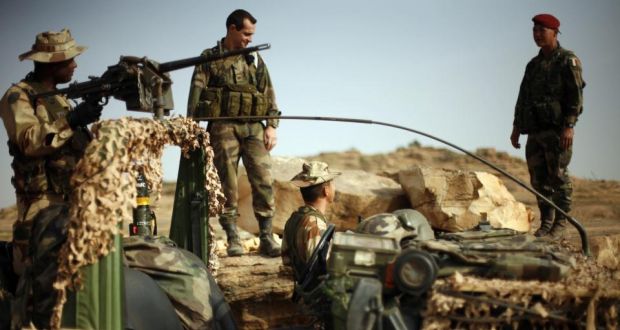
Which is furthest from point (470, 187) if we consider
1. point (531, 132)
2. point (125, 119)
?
point (125, 119)

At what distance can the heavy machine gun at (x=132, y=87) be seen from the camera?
447cm

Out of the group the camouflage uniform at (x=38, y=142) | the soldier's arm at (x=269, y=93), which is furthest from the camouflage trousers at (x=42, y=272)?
the soldier's arm at (x=269, y=93)

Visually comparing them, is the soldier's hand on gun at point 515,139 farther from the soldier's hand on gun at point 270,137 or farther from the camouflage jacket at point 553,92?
the soldier's hand on gun at point 270,137

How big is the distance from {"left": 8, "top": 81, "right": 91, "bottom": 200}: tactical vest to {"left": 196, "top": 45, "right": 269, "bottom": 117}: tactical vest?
104 inches

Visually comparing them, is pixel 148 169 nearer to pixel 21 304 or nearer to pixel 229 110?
pixel 21 304

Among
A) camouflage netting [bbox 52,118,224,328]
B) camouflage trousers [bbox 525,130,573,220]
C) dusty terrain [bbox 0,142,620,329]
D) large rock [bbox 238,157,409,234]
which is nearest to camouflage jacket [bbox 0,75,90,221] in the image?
camouflage netting [bbox 52,118,224,328]

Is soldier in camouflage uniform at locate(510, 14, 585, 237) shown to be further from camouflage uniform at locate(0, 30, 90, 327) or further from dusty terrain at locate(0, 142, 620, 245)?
camouflage uniform at locate(0, 30, 90, 327)

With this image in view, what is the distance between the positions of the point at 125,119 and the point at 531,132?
562cm

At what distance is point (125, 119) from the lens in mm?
3832

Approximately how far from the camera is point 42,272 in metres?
3.80

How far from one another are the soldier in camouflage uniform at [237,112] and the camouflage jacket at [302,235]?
2.07m

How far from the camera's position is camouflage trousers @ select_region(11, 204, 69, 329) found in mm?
3742

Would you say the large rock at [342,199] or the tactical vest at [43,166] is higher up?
the tactical vest at [43,166]

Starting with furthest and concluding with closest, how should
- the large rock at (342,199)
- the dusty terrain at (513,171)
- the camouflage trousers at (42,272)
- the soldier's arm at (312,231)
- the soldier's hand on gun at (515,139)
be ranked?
the dusty terrain at (513,171) < the large rock at (342,199) < the soldier's hand on gun at (515,139) < the soldier's arm at (312,231) < the camouflage trousers at (42,272)
